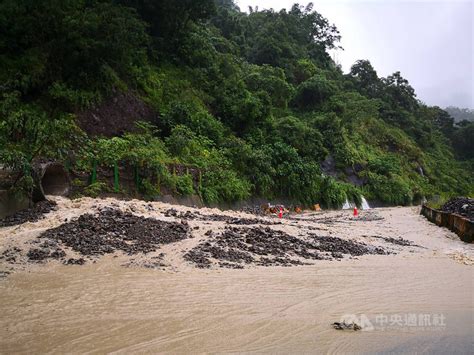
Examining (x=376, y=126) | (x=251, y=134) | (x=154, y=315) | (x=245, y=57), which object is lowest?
(x=154, y=315)

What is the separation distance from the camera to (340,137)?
4088cm

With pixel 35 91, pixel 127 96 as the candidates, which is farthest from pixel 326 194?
pixel 35 91

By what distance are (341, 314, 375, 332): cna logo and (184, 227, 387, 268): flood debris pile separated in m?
3.05

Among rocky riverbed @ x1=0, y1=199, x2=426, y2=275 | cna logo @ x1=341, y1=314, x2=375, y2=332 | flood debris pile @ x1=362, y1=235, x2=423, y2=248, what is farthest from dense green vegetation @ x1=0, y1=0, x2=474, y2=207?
cna logo @ x1=341, y1=314, x2=375, y2=332

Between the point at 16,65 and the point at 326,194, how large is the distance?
21676 millimetres

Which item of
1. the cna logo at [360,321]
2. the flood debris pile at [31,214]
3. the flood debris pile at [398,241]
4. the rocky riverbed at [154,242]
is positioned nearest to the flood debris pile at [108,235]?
the rocky riverbed at [154,242]

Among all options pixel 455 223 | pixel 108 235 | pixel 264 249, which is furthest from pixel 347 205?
pixel 108 235

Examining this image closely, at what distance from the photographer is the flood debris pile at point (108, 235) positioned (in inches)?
326

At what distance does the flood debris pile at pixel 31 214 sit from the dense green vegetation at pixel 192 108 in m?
0.70

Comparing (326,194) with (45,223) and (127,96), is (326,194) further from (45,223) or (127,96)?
(45,223)

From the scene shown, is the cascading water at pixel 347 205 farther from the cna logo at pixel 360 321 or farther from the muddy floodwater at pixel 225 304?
the cna logo at pixel 360 321

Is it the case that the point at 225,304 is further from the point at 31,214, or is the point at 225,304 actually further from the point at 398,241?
the point at 398,241

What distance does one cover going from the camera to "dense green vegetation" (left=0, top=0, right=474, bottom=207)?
58.3 ft

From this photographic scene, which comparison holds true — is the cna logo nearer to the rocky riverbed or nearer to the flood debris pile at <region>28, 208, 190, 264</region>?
the rocky riverbed
